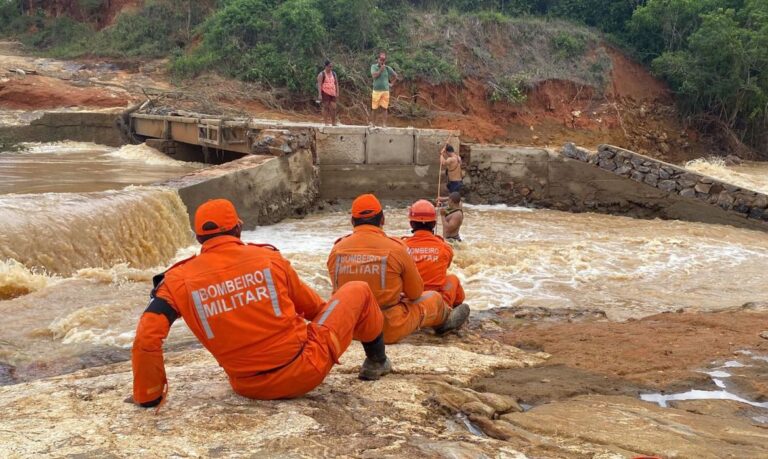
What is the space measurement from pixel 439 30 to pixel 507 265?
65.0ft

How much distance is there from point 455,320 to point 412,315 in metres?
0.76

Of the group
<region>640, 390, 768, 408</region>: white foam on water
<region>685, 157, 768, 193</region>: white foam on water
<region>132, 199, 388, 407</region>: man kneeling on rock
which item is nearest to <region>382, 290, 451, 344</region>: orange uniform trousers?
<region>132, 199, 388, 407</region>: man kneeling on rock

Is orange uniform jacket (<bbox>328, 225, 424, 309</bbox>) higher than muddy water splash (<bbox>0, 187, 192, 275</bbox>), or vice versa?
orange uniform jacket (<bbox>328, 225, 424, 309</bbox>)

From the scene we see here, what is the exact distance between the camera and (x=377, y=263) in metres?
5.14

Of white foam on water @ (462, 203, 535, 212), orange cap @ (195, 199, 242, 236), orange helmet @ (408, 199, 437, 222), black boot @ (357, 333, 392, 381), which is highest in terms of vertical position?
orange cap @ (195, 199, 242, 236)

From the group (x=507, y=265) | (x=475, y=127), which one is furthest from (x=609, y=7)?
(x=507, y=265)

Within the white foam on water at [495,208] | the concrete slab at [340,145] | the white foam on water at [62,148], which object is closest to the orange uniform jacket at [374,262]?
the concrete slab at [340,145]

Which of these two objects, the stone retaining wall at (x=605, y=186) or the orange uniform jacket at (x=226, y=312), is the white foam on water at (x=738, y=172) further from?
the orange uniform jacket at (x=226, y=312)

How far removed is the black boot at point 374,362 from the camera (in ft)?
14.1

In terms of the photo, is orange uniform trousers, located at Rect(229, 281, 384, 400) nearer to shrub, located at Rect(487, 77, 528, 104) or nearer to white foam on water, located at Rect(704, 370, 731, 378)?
white foam on water, located at Rect(704, 370, 731, 378)

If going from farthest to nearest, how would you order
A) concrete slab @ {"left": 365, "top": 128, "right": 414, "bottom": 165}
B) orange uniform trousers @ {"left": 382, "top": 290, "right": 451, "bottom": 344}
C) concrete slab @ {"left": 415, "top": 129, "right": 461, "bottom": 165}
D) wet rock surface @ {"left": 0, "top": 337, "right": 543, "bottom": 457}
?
concrete slab @ {"left": 415, "top": 129, "right": 461, "bottom": 165} < concrete slab @ {"left": 365, "top": 128, "right": 414, "bottom": 165} < orange uniform trousers @ {"left": 382, "top": 290, "right": 451, "bottom": 344} < wet rock surface @ {"left": 0, "top": 337, "right": 543, "bottom": 457}

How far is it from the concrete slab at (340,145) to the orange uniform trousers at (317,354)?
1166 cm

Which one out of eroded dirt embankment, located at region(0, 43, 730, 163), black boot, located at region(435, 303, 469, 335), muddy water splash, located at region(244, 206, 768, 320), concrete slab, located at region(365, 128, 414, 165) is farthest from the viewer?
eroded dirt embankment, located at region(0, 43, 730, 163)

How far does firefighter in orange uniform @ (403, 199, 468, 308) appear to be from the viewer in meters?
6.19
